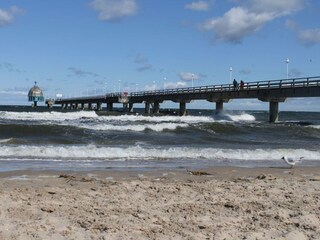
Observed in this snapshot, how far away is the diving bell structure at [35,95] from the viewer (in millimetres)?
157375

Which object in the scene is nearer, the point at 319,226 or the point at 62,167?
the point at 319,226

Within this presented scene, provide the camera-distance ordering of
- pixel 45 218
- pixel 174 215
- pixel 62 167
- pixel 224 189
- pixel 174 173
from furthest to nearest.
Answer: pixel 62 167 < pixel 174 173 < pixel 224 189 < pixel 174 215 < pixel 45 218

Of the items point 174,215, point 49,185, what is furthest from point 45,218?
point 49,185

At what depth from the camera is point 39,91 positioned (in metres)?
158

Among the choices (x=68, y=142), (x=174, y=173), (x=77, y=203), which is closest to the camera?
(x=77, y=203)

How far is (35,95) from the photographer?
157 m

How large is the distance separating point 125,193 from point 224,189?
1.92 metres

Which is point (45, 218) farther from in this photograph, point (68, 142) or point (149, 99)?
point (149, 99)

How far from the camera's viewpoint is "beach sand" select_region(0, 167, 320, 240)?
19.7ft

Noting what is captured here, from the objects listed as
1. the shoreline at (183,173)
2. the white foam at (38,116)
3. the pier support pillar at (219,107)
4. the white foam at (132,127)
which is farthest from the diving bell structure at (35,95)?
the shoreline at (183,173)

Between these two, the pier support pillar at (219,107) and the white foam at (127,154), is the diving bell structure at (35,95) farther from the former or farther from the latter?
the white foam at (127,154)

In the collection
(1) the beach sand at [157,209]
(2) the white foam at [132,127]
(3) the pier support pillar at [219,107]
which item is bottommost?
(2) the white foam at [132,127]

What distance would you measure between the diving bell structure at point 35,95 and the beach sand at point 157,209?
498 ft

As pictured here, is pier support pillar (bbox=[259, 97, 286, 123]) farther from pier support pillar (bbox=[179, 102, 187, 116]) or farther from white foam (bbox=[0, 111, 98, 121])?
white foam (bbox=[0, 111, 98, 121])
